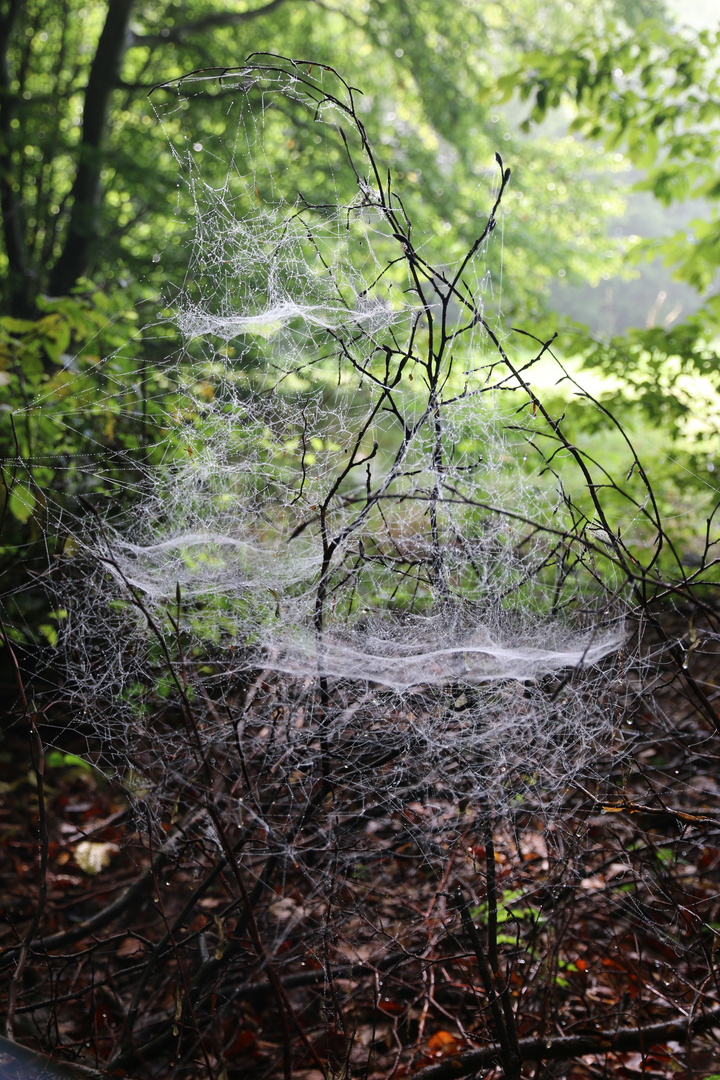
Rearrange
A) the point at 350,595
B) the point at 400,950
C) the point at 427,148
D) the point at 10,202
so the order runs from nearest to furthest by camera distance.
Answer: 1. the point at 400,950
2. the point at 350,595
3. the point at 10,202
4. the point at 427,148

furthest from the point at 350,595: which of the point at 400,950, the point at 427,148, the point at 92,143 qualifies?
the point at 427,148

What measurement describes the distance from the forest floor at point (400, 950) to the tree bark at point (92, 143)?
6.17m

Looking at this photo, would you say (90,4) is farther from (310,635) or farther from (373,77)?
(310,635)

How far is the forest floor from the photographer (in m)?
1.49

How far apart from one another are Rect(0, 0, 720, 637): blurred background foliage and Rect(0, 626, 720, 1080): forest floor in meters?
1.72

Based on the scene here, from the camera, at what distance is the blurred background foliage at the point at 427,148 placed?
3918 mm

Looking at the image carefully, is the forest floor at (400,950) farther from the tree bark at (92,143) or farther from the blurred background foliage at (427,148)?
the tree bark at (92,143)

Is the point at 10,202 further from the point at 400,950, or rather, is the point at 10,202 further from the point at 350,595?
the point at 400,950

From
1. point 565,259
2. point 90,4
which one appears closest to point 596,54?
point 565,259

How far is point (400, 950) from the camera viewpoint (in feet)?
5.40

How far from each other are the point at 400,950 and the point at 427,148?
9.75 m

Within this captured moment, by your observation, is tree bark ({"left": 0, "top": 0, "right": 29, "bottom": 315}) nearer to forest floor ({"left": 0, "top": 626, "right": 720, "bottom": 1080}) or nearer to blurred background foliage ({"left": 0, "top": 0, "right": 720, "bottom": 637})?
blurred background foliage ({"left": 0, "top": 0, "right": 720, "bottom": 637})

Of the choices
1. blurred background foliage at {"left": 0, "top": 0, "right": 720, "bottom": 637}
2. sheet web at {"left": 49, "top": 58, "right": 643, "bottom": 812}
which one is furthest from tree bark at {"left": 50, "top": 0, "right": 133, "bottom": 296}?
sheet web at {"left": 49, "top": 58, "right": 643, "bottom": 812}

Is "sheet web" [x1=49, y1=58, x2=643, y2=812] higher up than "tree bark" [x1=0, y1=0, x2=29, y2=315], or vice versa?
"tree bark" [x1=0, y1=0, x2=29, y2=315]
